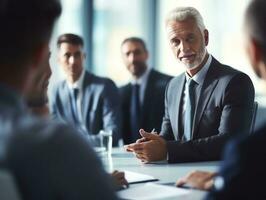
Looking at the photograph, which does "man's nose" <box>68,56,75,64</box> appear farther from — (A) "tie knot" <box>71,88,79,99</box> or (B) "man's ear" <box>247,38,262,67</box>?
(B) "man's ear" <box>247,38,262,67</box>

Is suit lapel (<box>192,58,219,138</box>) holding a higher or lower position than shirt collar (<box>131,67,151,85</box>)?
higher

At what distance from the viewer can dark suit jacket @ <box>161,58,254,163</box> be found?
2773mm

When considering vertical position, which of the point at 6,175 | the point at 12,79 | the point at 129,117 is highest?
the point at 12,79

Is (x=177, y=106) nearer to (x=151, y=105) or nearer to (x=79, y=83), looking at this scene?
(x=151, y=105)

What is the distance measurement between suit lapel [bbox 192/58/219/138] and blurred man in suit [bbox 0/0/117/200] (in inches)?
76.0

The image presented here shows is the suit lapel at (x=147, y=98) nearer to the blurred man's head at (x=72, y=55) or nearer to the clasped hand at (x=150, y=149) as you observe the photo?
the blurred man's head at (x=72, y=55)

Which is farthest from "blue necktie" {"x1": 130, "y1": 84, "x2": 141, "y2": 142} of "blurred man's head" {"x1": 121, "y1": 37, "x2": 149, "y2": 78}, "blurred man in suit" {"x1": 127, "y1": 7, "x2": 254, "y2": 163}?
"blurred man in suit" {"x1": 127, "y1": 7, "x2": 254, "y2": 163}

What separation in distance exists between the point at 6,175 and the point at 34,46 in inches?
11.5

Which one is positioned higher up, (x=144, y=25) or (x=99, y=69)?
(x=144, y=25)

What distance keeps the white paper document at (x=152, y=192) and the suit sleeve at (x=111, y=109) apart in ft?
8.37

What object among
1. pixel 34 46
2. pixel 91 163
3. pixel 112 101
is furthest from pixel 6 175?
pixel 112 101

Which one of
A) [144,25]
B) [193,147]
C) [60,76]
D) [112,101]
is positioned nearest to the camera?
[193,147]

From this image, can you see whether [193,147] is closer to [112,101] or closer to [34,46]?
[34,46]

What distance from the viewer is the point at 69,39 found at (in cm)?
513
